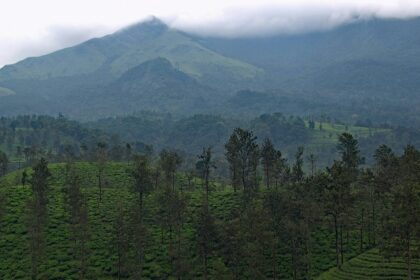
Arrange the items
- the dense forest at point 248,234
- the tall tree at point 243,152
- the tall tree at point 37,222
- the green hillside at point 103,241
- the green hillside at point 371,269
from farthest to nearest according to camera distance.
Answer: the tall tree at point 243,152, the green hillside at point 103,241, the tall tree at point 37,222, the green hillside at point 371,269, the dense forest at point 248,234

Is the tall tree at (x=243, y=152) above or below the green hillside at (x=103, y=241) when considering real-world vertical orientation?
above

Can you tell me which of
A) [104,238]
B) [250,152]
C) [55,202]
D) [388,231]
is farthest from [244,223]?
[55,202]

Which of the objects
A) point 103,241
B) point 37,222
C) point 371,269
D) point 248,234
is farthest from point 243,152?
point 37,222

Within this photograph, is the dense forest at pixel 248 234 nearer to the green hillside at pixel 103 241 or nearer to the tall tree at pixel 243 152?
the green hillside at pixel 103 241

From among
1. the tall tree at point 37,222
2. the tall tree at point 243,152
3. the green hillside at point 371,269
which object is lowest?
the green hillside at point 371,269

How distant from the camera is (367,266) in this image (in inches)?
3098

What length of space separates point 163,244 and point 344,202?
39.6 meters

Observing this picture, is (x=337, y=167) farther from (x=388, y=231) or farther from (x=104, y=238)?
(x=104, y=238)

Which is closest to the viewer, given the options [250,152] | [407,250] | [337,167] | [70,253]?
[407,250]

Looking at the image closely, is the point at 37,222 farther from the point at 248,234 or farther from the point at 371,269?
the point at 371,269

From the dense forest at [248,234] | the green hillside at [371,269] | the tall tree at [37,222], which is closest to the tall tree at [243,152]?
the dense forest at [248,234]

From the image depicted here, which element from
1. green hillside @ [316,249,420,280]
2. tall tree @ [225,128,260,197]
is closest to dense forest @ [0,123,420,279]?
green hillside @ [316,249,420,280]

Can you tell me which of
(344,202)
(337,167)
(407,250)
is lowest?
(407,250)

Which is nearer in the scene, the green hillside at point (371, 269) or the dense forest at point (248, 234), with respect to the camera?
the dense forest at point (248, 234)
